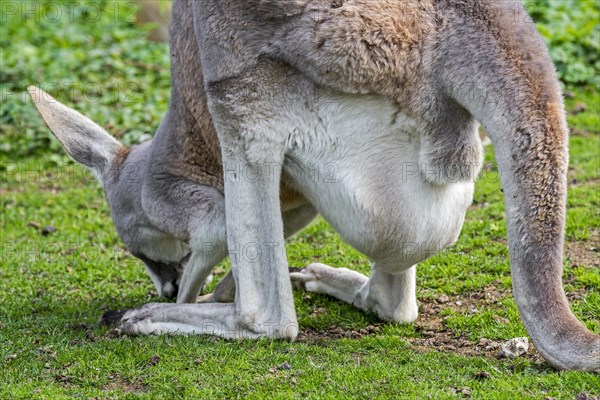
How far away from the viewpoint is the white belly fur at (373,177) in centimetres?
409

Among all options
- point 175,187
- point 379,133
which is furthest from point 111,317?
point 379,133

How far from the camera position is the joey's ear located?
5.41 metres

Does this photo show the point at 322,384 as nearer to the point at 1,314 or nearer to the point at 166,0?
the point at 1,314

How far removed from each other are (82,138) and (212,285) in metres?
1.14

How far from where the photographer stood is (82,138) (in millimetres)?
5562

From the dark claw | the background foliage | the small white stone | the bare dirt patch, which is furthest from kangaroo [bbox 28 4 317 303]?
the background foliage

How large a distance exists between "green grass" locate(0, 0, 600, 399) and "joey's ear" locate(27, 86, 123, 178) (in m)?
0.79

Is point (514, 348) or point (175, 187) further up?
point (175, 187)

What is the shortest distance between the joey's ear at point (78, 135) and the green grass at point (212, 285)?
791 mm

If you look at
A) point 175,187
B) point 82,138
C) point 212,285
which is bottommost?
point 212,285

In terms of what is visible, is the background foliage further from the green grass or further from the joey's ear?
the joey's ear

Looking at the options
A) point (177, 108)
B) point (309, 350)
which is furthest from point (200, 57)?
point (309, 350)

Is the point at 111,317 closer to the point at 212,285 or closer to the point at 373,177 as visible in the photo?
the point at 212,285

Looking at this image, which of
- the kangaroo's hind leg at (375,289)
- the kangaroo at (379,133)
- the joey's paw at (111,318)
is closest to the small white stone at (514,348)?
the kangaroo at (379,133)
